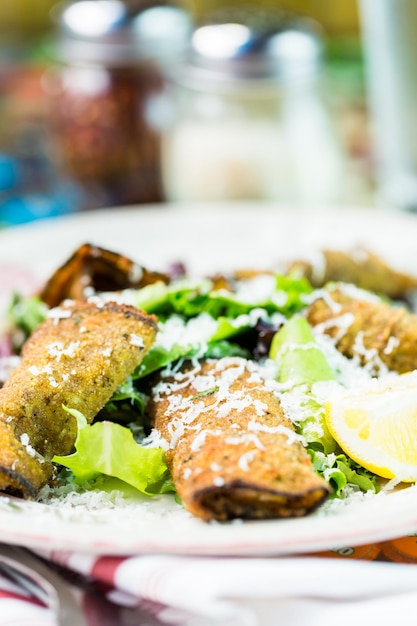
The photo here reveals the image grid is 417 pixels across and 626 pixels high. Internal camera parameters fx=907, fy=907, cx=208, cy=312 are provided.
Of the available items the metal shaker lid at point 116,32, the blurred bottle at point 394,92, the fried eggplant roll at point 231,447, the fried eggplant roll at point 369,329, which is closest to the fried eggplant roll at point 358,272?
the fried eggplant roll at point 369,329

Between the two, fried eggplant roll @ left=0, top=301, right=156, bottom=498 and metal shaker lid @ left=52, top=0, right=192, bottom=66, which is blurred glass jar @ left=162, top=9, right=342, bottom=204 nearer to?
metal shaker lid @ left=52, top=0, right=192, bottom=66

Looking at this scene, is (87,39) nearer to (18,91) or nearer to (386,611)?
(18,91)

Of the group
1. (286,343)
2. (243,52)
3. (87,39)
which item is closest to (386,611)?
(286,343)

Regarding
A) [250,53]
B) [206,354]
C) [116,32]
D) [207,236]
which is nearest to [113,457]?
[206,354]

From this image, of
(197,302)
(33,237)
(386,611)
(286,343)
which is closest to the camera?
(386,611)

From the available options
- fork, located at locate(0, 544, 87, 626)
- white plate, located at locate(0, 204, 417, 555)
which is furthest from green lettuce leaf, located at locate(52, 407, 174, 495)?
white plate, located at locate(0, 204, 417, 555)
